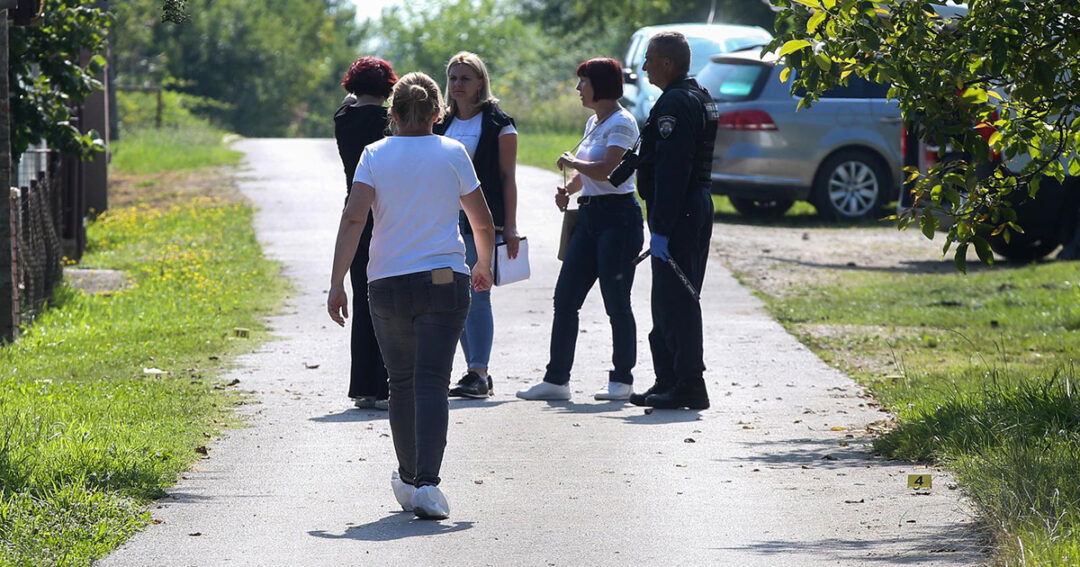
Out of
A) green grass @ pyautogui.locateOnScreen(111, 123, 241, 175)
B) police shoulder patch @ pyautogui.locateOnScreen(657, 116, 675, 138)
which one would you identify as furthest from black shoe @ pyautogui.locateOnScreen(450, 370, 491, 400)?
green grass @ pyautogui.locateOnScreen(111, 123, 241, 175)

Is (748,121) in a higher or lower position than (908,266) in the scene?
higher

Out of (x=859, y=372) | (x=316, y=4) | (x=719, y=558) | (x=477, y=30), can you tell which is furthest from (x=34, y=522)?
(x=477, y=30)

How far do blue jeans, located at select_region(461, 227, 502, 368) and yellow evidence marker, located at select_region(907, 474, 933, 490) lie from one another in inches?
114

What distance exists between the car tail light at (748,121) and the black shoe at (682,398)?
995 centimetres

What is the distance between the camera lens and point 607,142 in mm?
8773

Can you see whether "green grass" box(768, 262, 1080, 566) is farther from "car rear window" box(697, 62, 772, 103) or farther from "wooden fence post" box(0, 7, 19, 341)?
"wooden fence post" box(0, 7, 19, 341)

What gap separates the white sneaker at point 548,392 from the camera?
9.14 m

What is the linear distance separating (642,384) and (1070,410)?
110 inches

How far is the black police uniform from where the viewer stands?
8297mm

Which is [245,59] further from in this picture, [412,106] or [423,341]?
[423,341]

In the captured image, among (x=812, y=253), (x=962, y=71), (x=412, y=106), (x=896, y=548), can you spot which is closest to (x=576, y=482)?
(x=896, y=548)

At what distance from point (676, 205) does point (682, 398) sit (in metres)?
1.05

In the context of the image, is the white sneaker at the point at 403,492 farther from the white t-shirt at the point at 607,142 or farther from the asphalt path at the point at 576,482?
the white t-shirt at the point at 607,142

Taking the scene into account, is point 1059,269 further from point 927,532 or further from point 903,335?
point 927,532
